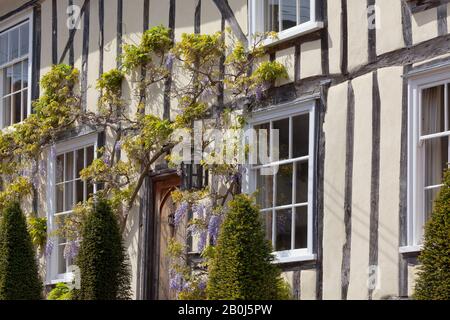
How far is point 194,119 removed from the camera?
1377cm

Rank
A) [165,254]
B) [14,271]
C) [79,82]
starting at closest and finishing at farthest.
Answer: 1. [165,254]
2. [14,271]
3. [79,82]

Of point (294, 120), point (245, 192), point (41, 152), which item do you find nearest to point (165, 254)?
point (245, 192)

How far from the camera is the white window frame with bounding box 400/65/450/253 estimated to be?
10922mm

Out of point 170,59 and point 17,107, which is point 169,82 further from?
point 17,107

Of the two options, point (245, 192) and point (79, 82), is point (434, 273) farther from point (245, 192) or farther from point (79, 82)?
point (79, 82)

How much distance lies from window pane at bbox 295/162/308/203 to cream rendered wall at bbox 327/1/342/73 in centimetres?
102

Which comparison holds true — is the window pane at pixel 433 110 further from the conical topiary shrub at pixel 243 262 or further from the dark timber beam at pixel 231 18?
the dark timber beam at pixel 231 18

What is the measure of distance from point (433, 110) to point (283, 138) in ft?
6.74

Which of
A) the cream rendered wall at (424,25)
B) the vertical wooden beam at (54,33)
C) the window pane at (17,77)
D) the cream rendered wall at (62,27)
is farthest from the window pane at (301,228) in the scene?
the window pane at (17,77)

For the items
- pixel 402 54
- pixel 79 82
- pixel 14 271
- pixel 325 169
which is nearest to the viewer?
pixel 402 54

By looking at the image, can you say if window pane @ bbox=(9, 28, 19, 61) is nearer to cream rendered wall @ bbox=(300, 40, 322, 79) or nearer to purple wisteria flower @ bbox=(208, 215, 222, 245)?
purple wisteria flower @ bbox=(208, 215, 222, 245)

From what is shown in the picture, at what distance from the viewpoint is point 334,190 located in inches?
468
